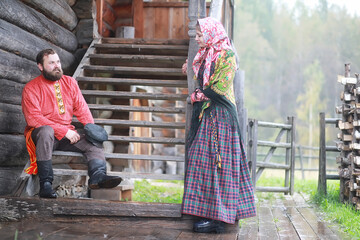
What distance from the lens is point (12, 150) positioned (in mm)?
4863

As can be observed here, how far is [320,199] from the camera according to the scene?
6.67 m

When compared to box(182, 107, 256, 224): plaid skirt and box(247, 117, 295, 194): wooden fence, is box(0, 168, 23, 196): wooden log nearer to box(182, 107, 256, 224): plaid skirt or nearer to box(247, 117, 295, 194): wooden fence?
box(182, 107, 256, 224): plaid skirt

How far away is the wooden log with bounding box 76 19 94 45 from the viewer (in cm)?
679

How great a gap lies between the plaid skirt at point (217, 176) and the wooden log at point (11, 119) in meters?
2.03

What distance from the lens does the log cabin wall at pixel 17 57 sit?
471 cm

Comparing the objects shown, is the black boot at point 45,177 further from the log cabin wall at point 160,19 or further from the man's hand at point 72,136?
the log cabin wall at point 160,19

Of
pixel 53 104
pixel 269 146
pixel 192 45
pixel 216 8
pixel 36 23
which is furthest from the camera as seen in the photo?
pixel 269 146

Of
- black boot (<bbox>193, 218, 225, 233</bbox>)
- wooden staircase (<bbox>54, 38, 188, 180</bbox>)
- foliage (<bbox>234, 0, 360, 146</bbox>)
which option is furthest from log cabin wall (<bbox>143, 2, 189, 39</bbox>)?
foliage (<bbox>234, 0, 360, 146</bbox>)

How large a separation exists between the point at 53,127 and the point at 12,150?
86 cm

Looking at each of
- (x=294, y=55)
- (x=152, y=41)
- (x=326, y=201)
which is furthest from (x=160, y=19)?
(x=294, y=55)

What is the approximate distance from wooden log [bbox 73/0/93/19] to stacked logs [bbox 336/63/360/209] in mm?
3665

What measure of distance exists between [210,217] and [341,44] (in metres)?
30.8

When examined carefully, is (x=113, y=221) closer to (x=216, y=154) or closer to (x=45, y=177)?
(x=45, y=177)

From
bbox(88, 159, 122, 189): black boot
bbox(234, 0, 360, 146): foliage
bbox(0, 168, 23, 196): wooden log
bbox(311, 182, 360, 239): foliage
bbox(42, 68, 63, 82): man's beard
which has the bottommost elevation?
bbox(311, 182, 360, 239): foliage
